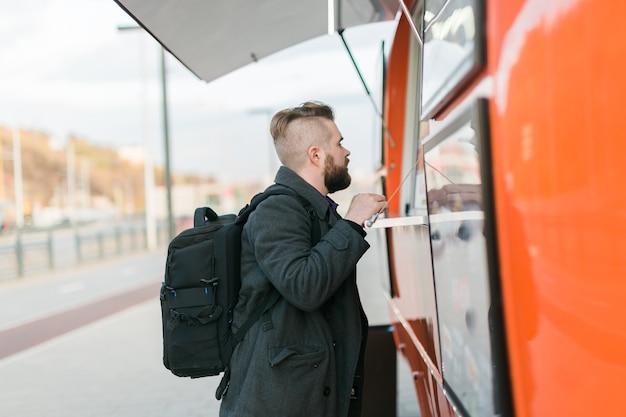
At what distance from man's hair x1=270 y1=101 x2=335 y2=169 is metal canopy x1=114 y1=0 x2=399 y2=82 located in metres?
0.61

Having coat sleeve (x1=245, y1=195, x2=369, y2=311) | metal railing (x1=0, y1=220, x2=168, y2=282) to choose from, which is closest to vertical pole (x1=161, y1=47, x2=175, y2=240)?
metal railing (x1=0, y1=220, x2=168, y2=282)

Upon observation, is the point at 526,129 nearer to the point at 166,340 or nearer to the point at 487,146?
the point at 487,146

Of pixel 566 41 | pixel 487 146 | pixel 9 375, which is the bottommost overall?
pixel 9 375

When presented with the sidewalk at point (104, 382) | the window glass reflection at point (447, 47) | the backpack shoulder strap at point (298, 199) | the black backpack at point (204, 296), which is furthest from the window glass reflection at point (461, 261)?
the sidewalk at point (104, 382)

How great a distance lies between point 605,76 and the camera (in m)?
1.09

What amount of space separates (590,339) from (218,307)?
147cm

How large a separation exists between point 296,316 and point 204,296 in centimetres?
32

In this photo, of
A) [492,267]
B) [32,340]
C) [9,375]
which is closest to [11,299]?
[32,340]

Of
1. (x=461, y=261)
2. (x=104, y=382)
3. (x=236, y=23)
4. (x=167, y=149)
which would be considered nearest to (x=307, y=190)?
(x=461, y=261)

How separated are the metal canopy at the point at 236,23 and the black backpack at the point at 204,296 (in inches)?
33.0

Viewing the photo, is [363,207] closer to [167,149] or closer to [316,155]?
[316,155]

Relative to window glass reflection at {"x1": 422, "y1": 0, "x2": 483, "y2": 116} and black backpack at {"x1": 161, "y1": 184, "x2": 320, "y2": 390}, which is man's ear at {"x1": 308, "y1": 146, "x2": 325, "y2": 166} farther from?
window glass reflection at {"x1": 422, "y1": 0, "x2": 483, "y2": 116}

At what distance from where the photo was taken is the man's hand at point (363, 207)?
2.38 m

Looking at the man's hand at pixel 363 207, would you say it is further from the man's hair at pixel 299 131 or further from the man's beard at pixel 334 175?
the man's hair at pixel 299 131
